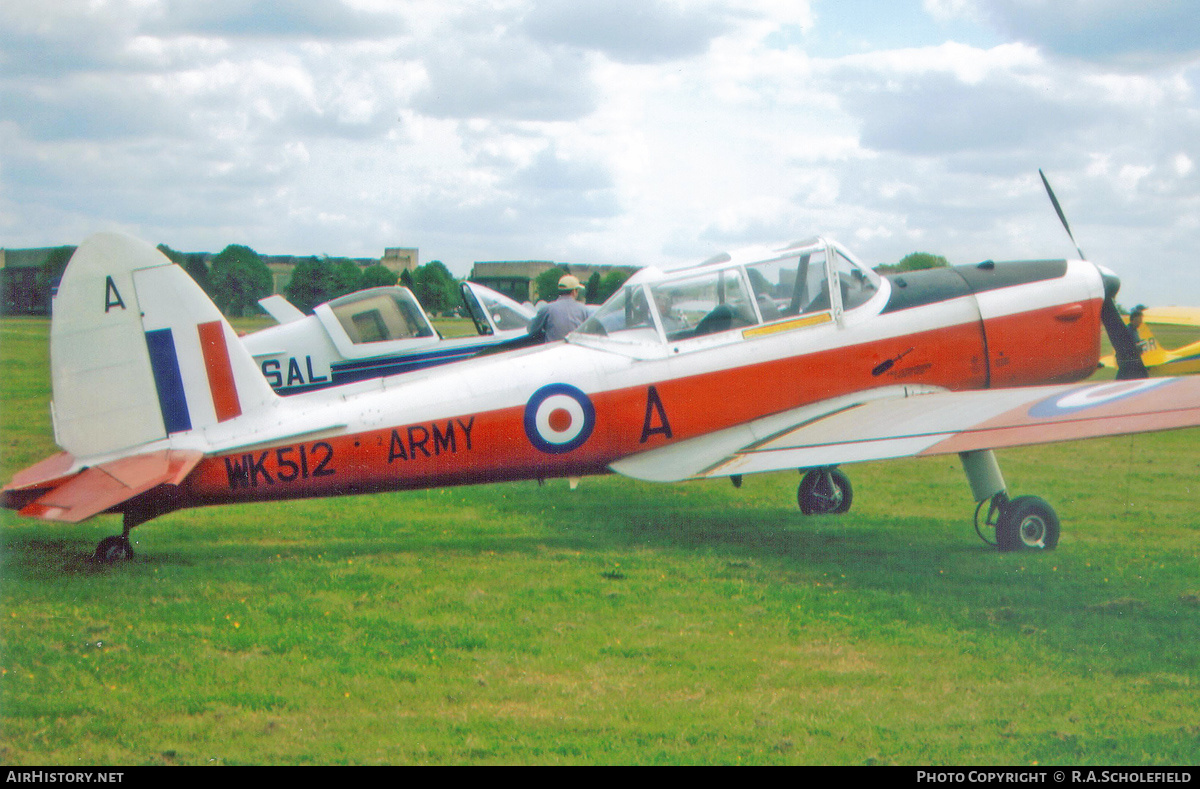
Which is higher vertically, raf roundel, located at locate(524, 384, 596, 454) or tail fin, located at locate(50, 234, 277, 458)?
tail fin, located at locate(50, 234, 277, 458)

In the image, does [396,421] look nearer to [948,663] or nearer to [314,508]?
[314,508]

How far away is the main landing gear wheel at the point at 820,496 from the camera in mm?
8789

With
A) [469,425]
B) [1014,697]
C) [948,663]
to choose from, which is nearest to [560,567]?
[469,425]

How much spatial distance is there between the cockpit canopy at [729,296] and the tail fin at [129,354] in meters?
2.82

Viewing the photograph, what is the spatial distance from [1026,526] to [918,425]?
48.4 inches

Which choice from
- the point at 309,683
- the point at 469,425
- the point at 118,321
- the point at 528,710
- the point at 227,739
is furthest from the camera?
the point at 469,425

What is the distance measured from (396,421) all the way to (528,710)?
3.09m

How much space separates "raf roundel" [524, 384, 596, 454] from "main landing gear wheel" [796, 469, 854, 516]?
8.56 ft

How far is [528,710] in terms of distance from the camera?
4156 millimetres

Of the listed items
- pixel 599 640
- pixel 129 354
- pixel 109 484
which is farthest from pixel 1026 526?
pixel 129 354

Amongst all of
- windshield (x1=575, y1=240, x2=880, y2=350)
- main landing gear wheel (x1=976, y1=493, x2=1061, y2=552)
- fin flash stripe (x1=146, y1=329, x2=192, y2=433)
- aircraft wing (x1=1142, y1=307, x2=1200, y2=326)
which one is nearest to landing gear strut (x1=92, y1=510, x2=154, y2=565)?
fin flash stripe (x1=146, y1=329, x2=192, y2=433)

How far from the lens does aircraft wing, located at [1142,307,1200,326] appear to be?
11570 millimetres

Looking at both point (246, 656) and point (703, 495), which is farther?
point (703, 495)

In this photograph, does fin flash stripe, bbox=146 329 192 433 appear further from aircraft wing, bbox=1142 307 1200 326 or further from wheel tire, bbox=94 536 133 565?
aircraft wing, bbox=1142 307 1200 326
